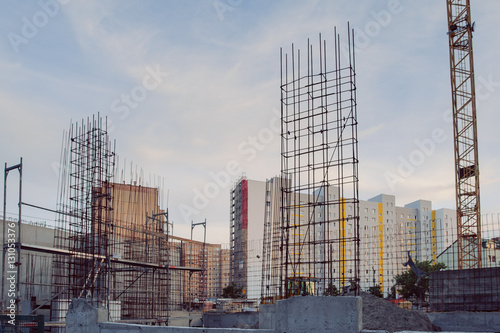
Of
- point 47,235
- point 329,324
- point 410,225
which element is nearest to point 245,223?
point 410,225

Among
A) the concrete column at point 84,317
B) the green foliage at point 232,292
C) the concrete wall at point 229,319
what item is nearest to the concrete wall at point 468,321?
the concrete wall at point 229,319

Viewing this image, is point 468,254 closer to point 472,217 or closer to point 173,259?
point 472,217

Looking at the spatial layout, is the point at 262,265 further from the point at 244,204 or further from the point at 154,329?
the point at 244,204

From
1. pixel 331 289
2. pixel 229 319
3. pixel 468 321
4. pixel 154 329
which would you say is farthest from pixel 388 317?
pixel 229 319

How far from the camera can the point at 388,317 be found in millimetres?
14242

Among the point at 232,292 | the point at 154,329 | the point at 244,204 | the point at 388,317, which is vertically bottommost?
the point at 232,292

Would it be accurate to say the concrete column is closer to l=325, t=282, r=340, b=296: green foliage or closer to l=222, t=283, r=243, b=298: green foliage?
l=325, t=282, r=340, b=296: green foliage

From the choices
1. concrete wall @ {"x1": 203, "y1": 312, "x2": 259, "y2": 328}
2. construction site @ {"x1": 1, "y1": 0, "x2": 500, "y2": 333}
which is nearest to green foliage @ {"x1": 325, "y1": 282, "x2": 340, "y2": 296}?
construction site @ {"x1": 1, "y1": 0, "x2": 500, "y2": 333}

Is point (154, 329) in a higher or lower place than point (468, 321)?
higher

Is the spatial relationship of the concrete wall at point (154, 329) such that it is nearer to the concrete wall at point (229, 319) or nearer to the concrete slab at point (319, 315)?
the concrete slab at point (319, 315)

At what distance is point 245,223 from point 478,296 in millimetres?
62804

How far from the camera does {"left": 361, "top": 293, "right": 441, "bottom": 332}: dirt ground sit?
13820mm

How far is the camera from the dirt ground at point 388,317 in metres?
13.8

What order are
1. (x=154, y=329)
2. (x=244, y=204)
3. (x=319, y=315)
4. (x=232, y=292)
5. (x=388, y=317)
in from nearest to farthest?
(x=319, y=315) < (x=154, y=329) < (x=388, y=317) < (x=232, y=292) < (x=244, y=204)
